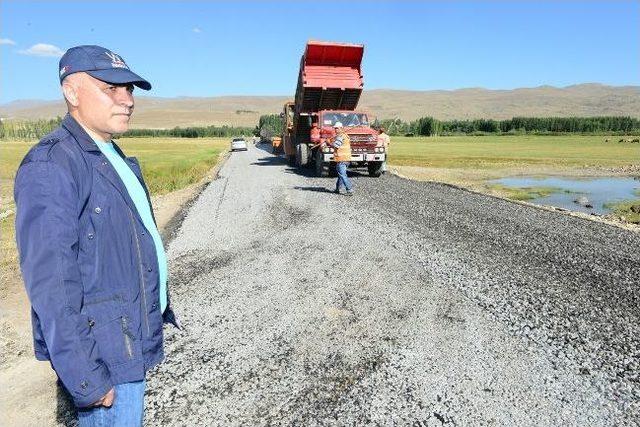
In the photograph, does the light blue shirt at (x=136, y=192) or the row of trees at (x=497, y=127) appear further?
the row of trees at (x=497, y=127)

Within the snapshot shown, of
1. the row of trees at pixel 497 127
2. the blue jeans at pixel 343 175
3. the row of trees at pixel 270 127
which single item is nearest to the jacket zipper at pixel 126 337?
the blue jeans at pixel 343 175

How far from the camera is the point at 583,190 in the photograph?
58.2 ft

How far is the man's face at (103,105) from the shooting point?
2.03m

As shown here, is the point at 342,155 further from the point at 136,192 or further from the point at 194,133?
the point at 194,133

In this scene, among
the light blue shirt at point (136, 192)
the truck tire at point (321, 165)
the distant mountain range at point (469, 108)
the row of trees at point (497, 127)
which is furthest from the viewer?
the distant mountain range at point (469, 108)

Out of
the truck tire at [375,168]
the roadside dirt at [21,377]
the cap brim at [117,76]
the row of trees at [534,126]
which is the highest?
the row of trees at [534,126]

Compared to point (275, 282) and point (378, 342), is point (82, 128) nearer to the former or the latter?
point (378, 342)

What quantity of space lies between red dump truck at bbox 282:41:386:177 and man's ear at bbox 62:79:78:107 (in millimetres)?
14410

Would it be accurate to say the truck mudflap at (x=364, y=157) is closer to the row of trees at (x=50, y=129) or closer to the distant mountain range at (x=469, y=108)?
the row of trees at (x=50, y=129)

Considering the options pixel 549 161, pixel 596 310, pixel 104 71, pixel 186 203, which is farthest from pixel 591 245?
pixel 549 161

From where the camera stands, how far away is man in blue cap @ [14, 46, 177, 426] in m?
1.75

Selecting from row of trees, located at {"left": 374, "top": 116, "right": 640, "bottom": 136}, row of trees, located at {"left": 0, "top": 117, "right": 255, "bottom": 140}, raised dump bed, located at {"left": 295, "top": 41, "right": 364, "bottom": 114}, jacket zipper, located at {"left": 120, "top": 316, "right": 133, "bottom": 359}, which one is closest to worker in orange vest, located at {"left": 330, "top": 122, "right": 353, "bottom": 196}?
raised dump bed, located at {"left": 295, "top": 41, "right": 364, "bottom": 114}

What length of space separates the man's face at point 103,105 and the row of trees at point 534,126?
7279cm

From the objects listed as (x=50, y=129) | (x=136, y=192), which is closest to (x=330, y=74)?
(x=136, y=192)
